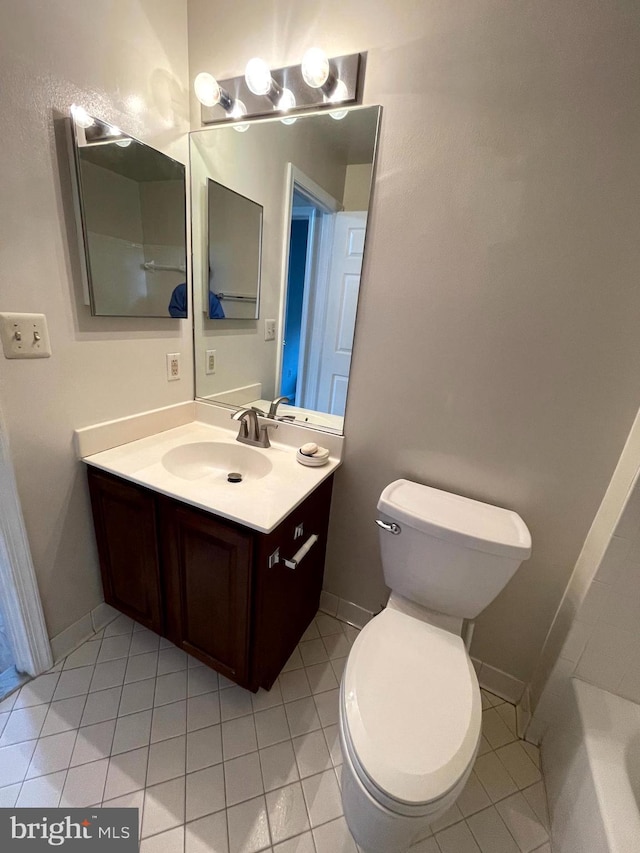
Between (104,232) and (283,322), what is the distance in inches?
25.9

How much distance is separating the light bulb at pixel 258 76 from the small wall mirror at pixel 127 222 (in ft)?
1.29

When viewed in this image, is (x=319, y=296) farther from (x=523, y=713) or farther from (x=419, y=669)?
(x=523, y=713)

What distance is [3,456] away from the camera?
1033mm

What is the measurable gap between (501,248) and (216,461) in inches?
49.0

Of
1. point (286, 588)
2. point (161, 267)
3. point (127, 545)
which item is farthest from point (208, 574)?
point (161, 267)

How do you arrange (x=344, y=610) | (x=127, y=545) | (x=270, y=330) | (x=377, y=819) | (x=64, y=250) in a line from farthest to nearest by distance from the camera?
(x=344, y=610) < (x=270, y=330) < (x=127, y=545) < (x=64, y=250) < (x=377, y=819)

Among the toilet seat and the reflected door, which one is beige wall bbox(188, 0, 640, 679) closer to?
the reflected door

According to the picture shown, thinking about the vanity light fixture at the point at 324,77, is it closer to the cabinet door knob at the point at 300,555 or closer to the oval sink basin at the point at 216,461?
the oval sink basin at the point at 216,461

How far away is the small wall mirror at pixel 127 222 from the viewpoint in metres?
1.06

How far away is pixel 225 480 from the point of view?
1.35 metres

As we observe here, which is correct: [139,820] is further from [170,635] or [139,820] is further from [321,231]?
[321,231]

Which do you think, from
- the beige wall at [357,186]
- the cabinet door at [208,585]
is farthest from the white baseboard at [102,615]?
the beige wall at [357,186]

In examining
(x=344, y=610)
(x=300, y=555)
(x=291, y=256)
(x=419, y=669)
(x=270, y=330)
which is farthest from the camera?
(x=344, y=610)

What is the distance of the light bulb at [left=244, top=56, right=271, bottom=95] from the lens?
1.09 m
